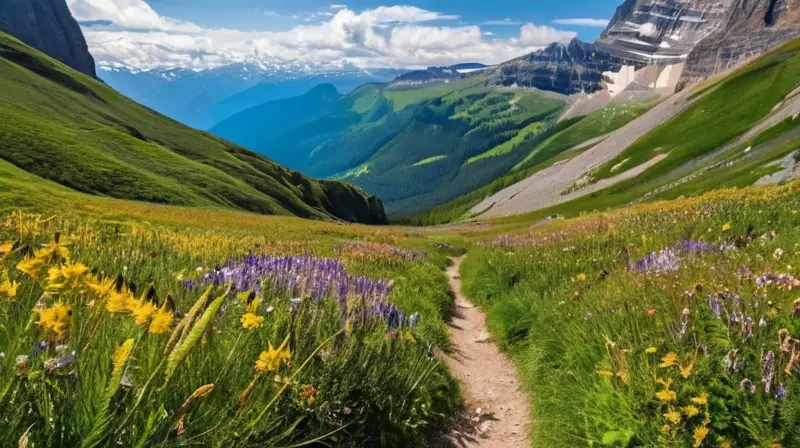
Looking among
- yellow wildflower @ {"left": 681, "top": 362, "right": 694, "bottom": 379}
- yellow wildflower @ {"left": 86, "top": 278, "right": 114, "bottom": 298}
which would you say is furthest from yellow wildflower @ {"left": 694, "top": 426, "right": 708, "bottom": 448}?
yellow wildflower @ {"left": 86, "top": 278, "right": 114, "bottom": 298}

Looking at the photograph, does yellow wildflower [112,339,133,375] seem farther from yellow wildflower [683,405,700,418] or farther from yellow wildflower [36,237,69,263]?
yellow wildflower [683,405,700,418]

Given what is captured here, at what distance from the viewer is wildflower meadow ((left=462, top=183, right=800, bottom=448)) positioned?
3.63m

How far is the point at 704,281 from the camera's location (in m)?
5.38

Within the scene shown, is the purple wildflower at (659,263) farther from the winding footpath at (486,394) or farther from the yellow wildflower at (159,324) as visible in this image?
the yellow wildflower at (159,324)

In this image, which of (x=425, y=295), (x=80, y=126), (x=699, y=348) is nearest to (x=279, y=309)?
(x=699, y=348)

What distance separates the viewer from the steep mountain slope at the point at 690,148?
7181 cm

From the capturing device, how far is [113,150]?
3573 inches

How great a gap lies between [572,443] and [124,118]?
14485 cm

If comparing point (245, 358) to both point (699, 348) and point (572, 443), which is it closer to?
point (572, 443)

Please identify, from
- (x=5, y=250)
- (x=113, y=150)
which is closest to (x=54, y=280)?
(x=5, y=250)

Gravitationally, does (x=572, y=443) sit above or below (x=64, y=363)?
below

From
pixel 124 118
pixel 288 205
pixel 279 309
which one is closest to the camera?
pixel 279 309

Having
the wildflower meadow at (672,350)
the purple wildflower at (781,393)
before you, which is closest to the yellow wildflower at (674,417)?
the wildflower meadow at (672,350)

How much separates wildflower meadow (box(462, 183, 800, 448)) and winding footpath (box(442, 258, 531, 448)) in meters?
0.26
